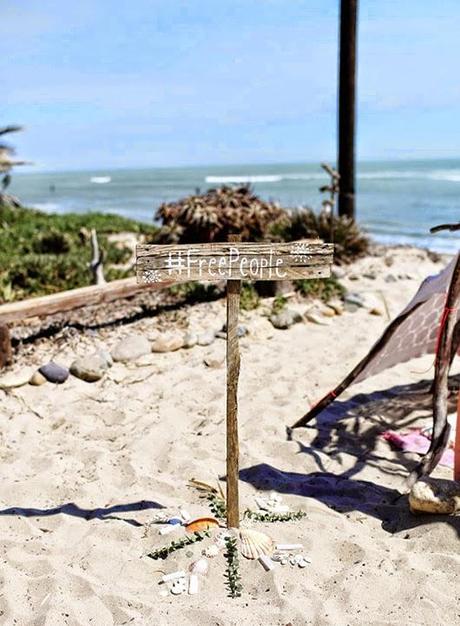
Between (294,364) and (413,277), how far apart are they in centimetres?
405

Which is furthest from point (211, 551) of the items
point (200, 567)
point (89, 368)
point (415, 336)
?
point (89, 368)

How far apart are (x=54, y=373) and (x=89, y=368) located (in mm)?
300

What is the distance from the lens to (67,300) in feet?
23.6

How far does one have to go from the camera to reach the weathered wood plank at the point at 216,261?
3.50 metres

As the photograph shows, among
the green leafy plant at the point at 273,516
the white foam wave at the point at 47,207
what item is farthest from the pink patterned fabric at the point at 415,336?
the white foam wave at the point at 47,207

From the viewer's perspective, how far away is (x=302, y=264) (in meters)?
3.61

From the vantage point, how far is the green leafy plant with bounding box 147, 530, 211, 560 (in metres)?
3.57

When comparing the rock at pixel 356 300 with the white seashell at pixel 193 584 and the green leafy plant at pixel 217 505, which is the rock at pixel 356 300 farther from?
the white seashell at pixel 193 584

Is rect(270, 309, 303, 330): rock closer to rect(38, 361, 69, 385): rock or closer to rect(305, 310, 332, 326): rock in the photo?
rect(305, 310, 332, 326): rock

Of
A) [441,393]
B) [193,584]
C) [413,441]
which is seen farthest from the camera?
[413,441]

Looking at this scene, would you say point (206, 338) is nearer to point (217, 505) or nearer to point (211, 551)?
point (217, 505)

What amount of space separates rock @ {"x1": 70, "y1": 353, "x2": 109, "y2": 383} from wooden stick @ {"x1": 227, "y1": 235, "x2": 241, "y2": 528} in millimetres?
2777

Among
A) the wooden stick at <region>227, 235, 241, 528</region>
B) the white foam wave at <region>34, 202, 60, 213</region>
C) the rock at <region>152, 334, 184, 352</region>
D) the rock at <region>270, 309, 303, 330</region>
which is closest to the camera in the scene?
the wooden stick at <region>227, 235, 241, 528</region>

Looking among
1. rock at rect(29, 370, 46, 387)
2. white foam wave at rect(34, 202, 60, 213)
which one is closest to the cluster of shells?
rock at rect(29, 370, 46, 387)
